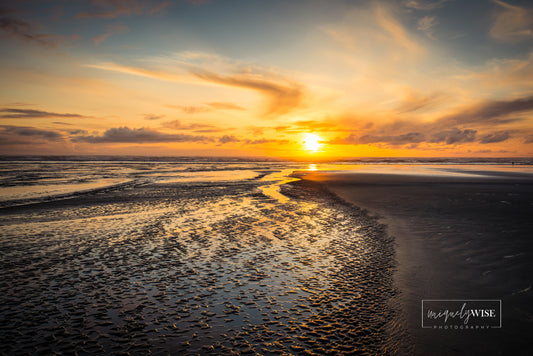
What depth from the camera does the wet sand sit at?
4.86 m

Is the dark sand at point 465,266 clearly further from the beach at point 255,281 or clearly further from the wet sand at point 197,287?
the wet sand at point 197,287

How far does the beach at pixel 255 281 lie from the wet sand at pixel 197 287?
33 millimetres

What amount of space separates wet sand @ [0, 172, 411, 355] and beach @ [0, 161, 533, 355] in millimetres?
33

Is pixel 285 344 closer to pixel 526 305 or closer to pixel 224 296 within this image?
pixel 224 296

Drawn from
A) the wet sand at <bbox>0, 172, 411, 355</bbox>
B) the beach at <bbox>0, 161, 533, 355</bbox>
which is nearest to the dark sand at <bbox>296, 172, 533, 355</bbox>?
the beach at <bbox>0, 161, 533, 355</bbox>

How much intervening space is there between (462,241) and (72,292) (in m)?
12.8

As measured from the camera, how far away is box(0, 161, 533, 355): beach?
489 cm

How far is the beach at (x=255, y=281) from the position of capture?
193 inches

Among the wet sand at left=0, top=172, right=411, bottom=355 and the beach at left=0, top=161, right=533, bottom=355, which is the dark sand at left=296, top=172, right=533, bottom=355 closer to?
the beach at left=0, top=161, right=533, bottom=355

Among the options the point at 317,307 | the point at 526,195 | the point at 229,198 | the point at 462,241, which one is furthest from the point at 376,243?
the point at 526,195

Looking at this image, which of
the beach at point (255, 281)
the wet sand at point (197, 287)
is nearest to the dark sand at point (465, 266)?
the beach at point (255, 281)

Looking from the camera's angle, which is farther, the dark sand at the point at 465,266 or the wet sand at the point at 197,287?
the dark sand at the point at 465,266

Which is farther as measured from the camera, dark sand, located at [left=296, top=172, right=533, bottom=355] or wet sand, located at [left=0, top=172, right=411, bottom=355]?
dark sand, located at [left=296, top=172, right=533, bottom=355]

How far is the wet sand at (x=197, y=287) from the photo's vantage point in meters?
4.86
